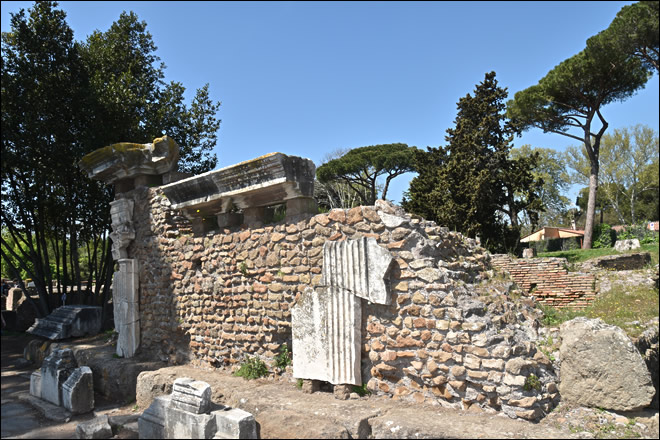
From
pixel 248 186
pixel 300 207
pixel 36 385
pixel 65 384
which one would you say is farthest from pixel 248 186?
pixel 36 385

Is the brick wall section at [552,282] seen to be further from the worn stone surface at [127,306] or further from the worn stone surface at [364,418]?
the worn stone surface at [127,306]

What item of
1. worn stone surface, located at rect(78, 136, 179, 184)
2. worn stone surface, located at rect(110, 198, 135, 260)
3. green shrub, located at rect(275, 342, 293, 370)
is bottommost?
green shrub, located at rect(275, 342, 293, 370)

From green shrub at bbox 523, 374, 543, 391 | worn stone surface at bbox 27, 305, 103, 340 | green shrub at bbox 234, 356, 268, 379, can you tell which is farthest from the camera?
worn stone surface at bbox 27, 305, 103, 340

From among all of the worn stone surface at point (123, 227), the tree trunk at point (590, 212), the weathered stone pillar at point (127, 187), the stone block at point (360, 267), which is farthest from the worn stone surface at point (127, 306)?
the tree trunk at point (590, 212)

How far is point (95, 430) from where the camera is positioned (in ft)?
14.9

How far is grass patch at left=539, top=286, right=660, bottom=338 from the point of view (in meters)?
4.66

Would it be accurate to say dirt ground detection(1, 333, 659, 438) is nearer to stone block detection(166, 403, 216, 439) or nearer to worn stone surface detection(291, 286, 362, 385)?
worn stone surface detection(291, 286, 362, 385)

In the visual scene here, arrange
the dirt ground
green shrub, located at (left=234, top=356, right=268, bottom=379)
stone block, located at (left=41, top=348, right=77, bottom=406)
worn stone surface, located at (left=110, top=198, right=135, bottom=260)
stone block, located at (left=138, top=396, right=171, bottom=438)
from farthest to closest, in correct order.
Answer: worn stone surface, located at (left=110, top=198, right=135, bottom=260), stone block, located at (left=41, top=348, right=77, bottom=406), green shrub, located at (left=234, top=356, right=268, bottom=379), stone block, located at (left=138, top=396, right=171, bottom=438), the dirt ground

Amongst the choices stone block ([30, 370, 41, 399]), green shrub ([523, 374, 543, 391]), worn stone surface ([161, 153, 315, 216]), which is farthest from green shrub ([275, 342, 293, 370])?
stone block ([30, 370, 41, 399])

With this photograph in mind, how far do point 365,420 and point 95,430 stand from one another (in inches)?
114

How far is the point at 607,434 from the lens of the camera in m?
3.29

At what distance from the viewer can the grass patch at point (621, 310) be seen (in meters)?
4.66

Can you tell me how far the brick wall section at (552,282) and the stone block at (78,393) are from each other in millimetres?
7943

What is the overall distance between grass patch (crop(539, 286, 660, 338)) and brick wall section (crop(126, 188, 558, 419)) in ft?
3.23
